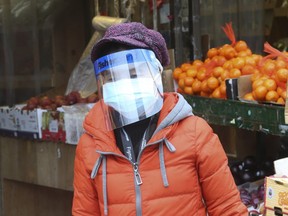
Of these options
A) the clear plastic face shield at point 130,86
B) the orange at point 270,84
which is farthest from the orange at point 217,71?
the clear plastic face shield at point 130,86

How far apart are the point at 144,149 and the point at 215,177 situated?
28 cm

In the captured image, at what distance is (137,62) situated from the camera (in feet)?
7.68

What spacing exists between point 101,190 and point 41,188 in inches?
140

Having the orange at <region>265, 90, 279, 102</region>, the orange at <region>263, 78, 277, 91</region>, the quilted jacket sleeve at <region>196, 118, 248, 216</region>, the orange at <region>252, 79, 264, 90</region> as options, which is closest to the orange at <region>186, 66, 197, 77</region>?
the orange at <region>252, 79, 264, 90</region>

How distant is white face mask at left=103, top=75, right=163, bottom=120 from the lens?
2.32m

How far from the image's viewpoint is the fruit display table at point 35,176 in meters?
5.33

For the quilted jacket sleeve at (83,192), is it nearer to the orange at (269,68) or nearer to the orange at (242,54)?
the orange at (269,68)

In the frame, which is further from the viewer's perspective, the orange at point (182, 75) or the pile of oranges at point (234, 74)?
the orange at point (182, 75)

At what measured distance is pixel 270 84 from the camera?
373 cm

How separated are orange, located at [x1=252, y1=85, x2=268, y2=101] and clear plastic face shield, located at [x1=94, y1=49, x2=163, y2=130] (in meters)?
1.45

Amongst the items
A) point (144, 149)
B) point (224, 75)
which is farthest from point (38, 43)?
point (144, 149)

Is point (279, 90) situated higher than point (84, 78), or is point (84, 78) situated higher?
point (279, 90)

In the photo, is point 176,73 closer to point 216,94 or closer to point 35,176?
point 216,94

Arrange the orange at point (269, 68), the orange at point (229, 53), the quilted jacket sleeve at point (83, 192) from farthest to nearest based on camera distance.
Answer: the orange at point (229, 53) < the orange at point (269, 68) < the quilted jacket sleeve at point (83, 192)
